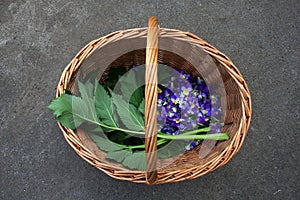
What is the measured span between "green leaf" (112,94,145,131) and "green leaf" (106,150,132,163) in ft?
0.19

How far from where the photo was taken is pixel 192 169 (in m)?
0.75

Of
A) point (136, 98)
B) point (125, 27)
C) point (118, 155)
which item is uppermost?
point (125, 27)

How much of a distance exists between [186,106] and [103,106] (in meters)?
0.20

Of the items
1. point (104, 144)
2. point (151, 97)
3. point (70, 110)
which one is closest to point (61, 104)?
point (70, 110)

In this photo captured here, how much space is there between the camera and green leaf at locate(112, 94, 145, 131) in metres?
0.81

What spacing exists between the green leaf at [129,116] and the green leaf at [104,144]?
51mm

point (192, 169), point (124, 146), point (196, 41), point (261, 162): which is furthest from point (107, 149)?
point (261, 162)

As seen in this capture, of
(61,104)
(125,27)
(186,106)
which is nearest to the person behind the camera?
(61,104)

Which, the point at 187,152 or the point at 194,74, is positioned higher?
the point at 194,74

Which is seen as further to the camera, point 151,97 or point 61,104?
point 61,104

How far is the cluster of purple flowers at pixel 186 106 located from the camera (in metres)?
0.88

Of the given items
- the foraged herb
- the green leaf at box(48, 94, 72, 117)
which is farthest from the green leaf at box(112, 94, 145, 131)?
the green leaf at box(48, 94, 72, 117)

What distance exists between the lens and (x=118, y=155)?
0.79 meters

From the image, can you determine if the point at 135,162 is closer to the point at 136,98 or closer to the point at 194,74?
the point at 136,98
